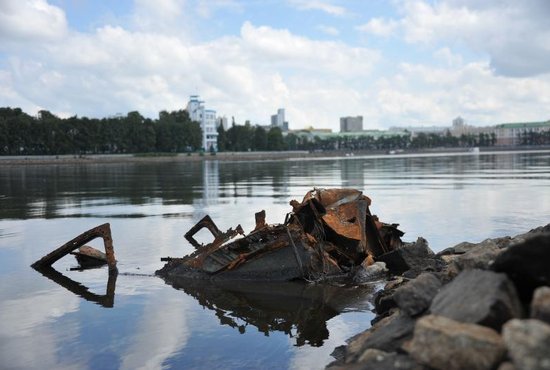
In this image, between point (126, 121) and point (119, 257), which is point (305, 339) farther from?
point (126, 121)

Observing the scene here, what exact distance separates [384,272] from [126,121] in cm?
17613

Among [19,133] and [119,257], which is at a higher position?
[19,133]

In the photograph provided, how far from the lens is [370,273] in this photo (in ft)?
50.3

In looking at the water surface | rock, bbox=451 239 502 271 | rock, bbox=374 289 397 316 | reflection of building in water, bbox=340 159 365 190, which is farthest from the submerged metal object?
reflection of building in water, bbox=340 159 365 190

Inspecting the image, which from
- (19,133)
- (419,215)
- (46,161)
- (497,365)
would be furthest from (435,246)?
(19,133)

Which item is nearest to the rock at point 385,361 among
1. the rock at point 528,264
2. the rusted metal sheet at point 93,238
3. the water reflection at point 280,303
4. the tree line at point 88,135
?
the rock at point 528,264

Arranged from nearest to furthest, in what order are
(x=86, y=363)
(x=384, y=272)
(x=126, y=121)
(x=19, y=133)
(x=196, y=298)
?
1. (x=86, y=363)
2. (x=196, y=298)
3. (x=384, y=272)
4. (x=19, y=133)
5. (x=126, y=121)

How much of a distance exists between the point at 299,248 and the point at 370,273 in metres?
2.08

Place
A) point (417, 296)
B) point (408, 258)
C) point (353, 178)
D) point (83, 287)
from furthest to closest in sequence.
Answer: point (353, 178)
point (408, 258)
point (83, 287)
point (417, 296)

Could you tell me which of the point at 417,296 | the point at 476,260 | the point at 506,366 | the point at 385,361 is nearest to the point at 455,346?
the point at 506,366

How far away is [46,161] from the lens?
144 meters

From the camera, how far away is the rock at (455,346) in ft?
18.2

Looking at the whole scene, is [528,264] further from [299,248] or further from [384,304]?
[299,248]

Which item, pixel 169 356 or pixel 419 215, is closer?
pixel 169 356
